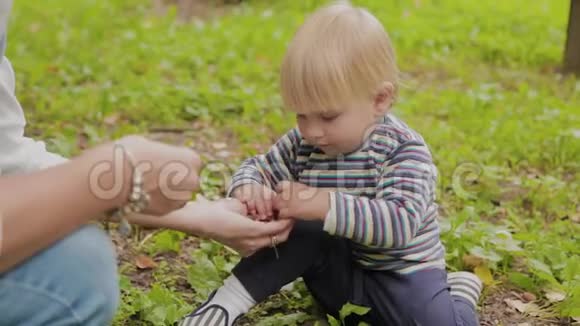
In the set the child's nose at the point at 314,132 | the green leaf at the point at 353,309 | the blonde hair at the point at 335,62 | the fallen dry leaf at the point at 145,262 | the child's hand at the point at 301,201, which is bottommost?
the fallen dry leaf at the point at 145,262

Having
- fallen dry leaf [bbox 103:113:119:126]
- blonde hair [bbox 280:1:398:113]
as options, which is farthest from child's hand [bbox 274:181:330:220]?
fallen dry leaf [bbox 103:113:119:126]

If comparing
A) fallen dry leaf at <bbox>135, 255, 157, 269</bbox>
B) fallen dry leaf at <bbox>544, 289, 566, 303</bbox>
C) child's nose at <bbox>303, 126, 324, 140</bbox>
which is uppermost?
child's nose at <bbox>303, 126, 324, 140</bbox>

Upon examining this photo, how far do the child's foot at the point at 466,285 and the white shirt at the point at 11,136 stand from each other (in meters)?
1.12

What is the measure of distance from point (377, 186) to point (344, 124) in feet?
0.56

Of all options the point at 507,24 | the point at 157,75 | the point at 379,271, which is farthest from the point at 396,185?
the point at 507,24

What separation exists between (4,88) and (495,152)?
2311 millimetres

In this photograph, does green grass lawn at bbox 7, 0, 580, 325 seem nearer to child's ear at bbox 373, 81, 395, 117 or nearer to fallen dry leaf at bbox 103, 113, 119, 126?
fallen dry leaf at bbox 103, 113, 119, 126

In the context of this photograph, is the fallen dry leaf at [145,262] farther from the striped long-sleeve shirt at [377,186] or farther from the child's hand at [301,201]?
the child's hand at [301,201]

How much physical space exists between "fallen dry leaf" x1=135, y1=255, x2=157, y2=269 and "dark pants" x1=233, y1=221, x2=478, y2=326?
0.51 meters

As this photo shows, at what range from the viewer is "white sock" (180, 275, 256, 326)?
1905mm

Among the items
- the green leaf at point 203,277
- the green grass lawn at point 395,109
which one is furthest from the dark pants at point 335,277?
the green leaf at point 203,277

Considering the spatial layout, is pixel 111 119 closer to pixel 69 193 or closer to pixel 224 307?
pixel 224 307

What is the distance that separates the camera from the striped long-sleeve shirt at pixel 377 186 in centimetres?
178

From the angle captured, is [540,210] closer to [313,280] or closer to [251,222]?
[313,280]
